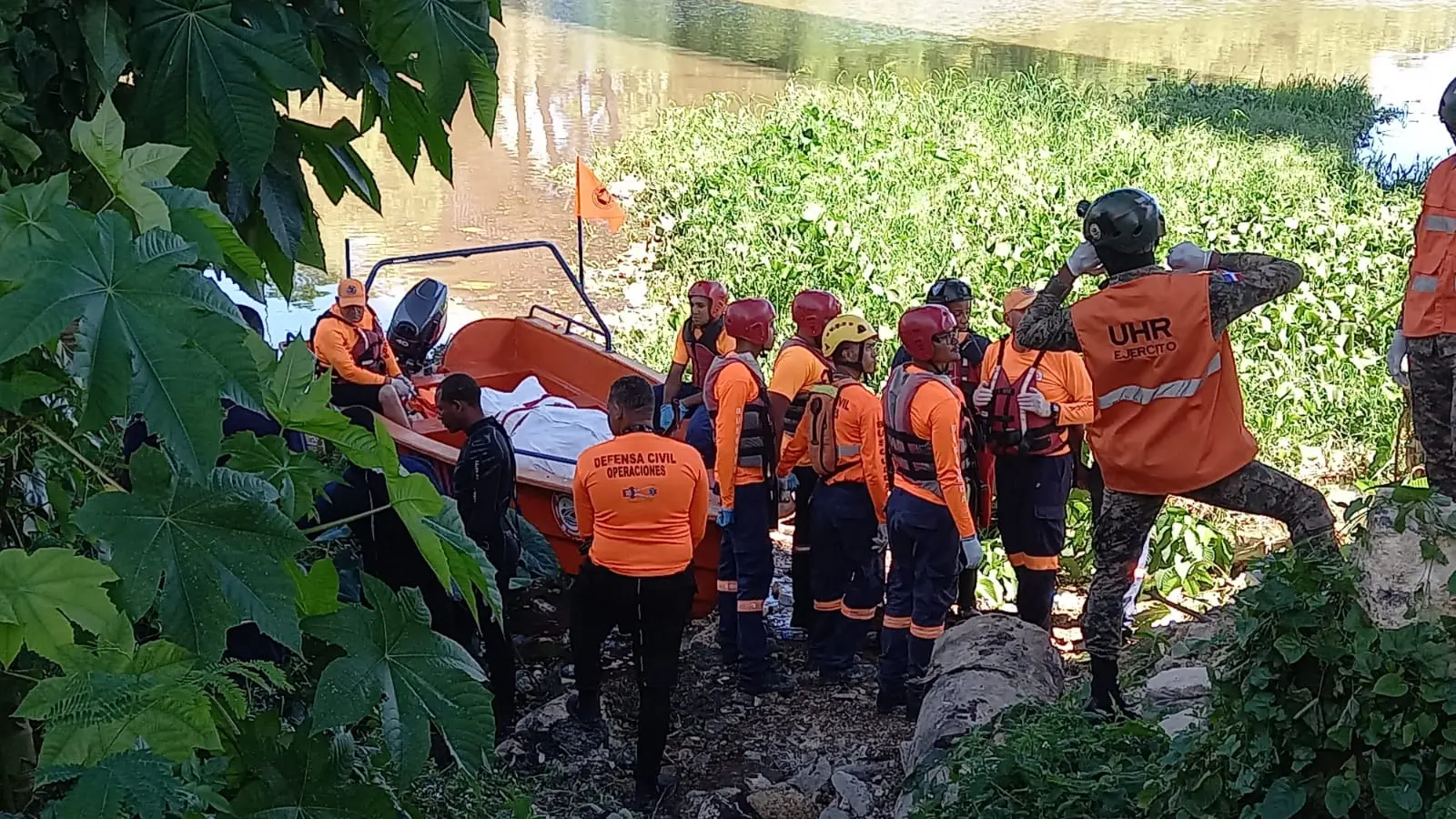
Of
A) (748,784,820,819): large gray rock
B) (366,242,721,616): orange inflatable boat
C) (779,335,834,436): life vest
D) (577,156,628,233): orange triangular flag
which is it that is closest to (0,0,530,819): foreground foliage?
(748,784,820,819): large gray rock

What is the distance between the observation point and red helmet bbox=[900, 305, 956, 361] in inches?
223

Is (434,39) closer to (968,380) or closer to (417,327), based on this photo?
(968,380)

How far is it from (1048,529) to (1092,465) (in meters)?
0.92

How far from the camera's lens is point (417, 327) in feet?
31.0

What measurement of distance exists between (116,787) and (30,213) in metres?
0.53

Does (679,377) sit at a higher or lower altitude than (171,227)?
lower

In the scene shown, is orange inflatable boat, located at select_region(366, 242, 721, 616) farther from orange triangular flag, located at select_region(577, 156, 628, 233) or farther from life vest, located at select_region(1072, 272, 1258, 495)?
life vest, located at select_region(1072, 272, 1258, 495)

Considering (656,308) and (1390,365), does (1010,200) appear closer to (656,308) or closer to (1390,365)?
(656,308)

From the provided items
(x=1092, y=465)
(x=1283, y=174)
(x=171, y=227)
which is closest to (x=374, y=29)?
(x=171, y=227)

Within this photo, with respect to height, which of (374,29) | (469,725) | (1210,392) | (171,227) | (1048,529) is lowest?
(1048,529)

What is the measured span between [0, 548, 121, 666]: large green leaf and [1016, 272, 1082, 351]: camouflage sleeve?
150 inches

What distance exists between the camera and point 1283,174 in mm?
14172

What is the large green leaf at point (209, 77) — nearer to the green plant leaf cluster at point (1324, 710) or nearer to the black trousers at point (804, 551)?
the green plant leaf cluster at point (1324, 710)

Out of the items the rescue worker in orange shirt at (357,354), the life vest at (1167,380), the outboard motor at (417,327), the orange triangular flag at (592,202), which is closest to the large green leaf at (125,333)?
the life vest at (1167,380)
